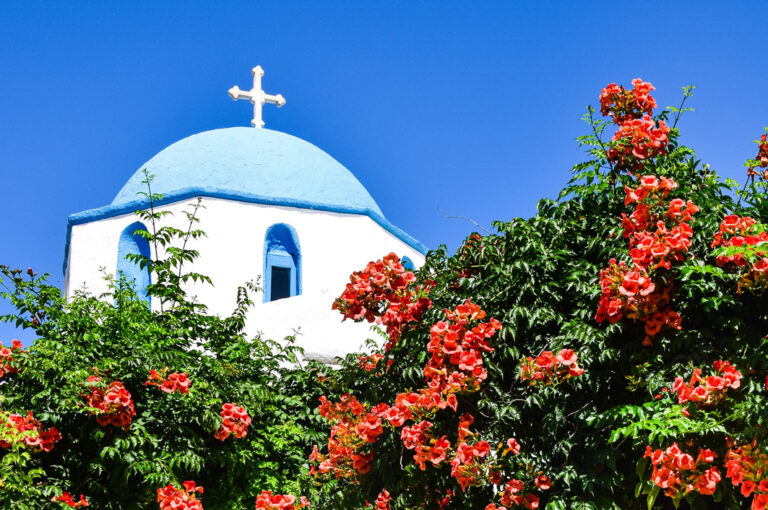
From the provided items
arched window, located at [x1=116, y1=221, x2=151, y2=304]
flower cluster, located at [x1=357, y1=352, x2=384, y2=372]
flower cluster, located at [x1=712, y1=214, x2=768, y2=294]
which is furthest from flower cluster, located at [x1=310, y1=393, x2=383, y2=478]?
arched window, located at [x1=116, y1=221, x2=151, y2=304]

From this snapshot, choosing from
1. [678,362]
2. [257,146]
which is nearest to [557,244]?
[678,362]

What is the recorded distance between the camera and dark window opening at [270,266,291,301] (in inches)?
444

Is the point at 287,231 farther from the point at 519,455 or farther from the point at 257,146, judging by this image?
the point at 519,455

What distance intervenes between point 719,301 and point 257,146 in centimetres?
909

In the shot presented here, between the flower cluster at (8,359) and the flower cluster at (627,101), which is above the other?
the flower cluster at (627,101)

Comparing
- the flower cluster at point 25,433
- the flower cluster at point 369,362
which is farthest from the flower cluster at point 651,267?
the flower cluster at point 25,433

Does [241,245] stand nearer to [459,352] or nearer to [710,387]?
[459,352]

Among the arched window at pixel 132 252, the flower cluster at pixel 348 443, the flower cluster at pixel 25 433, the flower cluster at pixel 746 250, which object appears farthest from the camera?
the arched window at pixel 132 252

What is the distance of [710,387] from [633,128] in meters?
1.59

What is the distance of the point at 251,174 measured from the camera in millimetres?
11469

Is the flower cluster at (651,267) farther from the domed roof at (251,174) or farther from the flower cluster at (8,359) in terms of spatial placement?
the domed roof at (251,174)

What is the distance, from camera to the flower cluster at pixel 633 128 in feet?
14.9

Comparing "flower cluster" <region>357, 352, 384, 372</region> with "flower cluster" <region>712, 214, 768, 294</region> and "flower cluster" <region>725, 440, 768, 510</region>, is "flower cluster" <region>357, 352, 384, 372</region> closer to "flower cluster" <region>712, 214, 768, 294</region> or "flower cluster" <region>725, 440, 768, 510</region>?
"flower cluster" <region>712, 214, 768, 294</region>

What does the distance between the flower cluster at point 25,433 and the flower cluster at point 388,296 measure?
6.98 ft
